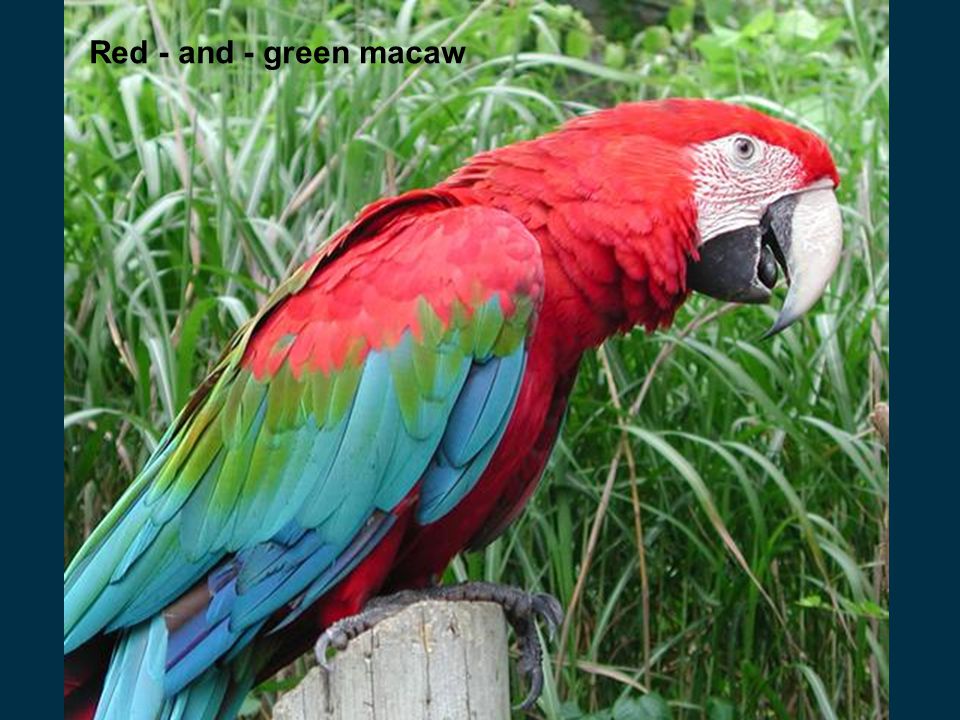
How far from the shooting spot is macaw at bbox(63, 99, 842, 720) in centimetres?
200

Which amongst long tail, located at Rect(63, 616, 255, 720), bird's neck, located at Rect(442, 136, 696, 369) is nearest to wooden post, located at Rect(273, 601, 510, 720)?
long tail, located at Rect(63, 616, 255, 720)

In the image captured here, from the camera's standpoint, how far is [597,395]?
9.77 ft

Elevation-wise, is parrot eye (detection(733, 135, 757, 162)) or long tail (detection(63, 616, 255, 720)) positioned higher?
parrot eye (detection(733, 135, 757, 162))

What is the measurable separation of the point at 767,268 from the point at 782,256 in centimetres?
3

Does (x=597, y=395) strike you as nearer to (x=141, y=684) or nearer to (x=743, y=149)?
(x=743, y=149)

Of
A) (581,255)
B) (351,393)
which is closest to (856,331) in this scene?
(581,255)

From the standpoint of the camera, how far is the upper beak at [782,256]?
222 cm

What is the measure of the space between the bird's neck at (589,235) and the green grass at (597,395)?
2.13 ft

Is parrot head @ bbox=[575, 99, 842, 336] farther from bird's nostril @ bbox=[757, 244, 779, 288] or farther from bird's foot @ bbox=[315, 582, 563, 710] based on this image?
bird's foot @ bbox=[315, 582, 563, 710]

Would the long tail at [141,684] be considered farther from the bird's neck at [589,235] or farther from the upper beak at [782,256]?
the upper beak at [782,256]

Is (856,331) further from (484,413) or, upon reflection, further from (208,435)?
(208,435)

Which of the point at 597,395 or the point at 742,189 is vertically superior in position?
the point at 742,189

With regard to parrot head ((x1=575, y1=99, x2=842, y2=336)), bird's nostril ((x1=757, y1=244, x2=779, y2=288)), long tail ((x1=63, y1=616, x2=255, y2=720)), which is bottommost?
long tail ((x1=63, y1=616, x2=255, y2=720))

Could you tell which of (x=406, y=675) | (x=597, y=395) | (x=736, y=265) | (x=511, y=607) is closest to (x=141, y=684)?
(x=406, y=675)
